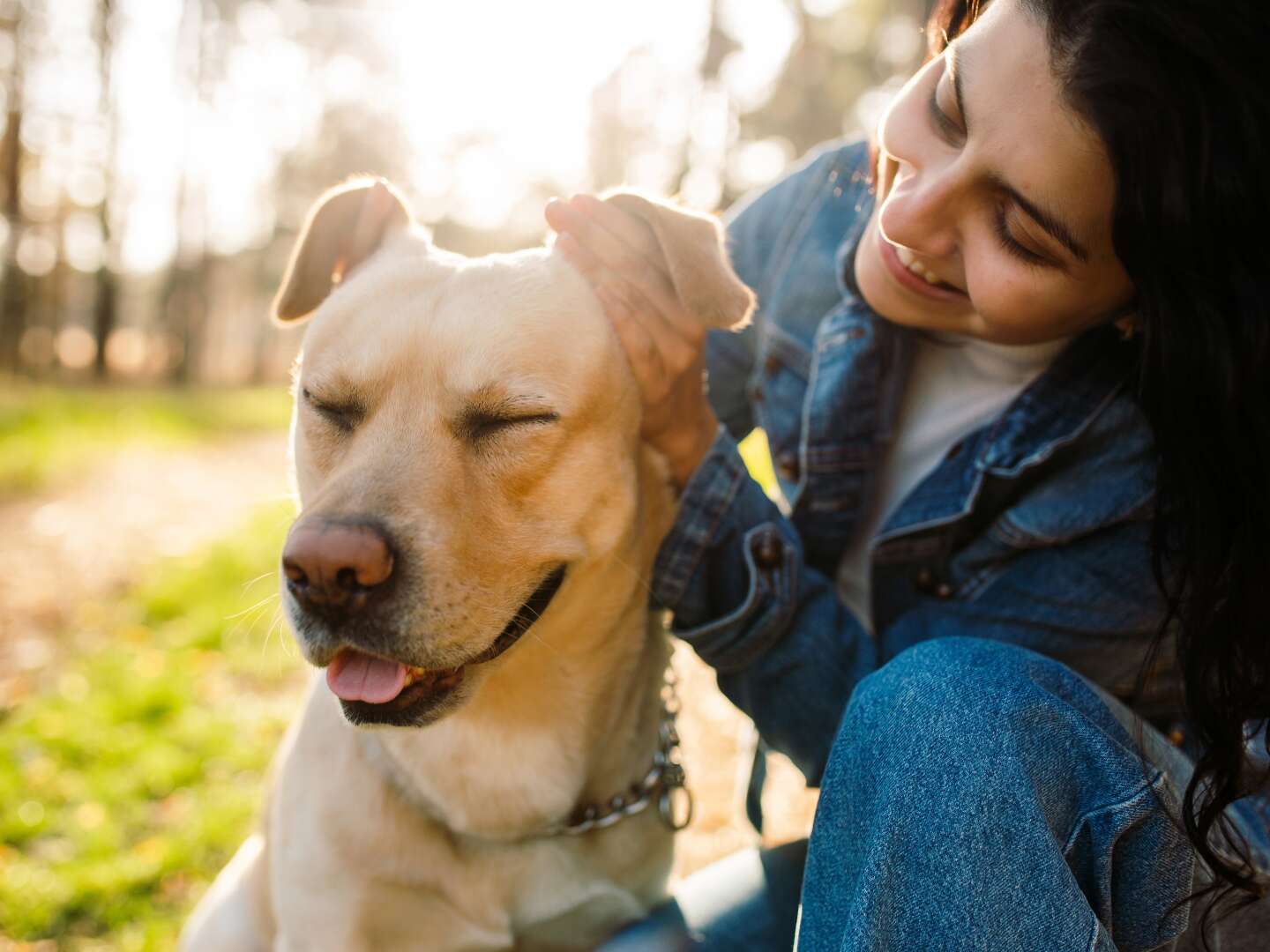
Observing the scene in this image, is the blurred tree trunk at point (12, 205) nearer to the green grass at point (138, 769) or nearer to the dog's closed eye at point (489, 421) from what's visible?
the green grass at point (138, 769)

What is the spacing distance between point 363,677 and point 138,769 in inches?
109

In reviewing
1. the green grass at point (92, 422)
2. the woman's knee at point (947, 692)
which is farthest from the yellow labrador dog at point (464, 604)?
the green grass at point (92, 422)

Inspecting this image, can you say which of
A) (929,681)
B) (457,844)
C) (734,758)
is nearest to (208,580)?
(734,758)

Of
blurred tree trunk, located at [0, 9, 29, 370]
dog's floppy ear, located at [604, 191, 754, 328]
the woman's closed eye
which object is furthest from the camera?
blurred tree trunk, located at [0, 9, 29, 370]

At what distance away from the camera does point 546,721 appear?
6.88ft

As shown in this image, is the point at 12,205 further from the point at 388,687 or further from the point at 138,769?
the point at 388,687

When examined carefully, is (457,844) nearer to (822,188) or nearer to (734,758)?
(822,188)

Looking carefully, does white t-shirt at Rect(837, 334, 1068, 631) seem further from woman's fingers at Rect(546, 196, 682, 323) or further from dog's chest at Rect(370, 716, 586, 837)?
dog's chest at Rect(370, 716, 586, 837)

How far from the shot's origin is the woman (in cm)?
149

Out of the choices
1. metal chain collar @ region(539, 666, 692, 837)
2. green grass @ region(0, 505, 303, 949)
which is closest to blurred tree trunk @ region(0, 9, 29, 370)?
green grass @ region(0, 505, 303, 949)

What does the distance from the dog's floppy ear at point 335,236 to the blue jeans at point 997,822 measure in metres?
1.56

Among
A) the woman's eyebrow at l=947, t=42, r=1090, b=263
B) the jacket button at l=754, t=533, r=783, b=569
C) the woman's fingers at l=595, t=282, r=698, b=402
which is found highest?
the woman's eyebrow at l=947, t=42, r=1090, b=263

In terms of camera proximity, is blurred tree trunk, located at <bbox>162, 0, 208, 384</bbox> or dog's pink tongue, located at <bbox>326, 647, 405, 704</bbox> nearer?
dog's pink tongue, located at <bbox>326, 647, 405, 704</bbox>

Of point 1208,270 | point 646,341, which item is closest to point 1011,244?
point 1208,270
